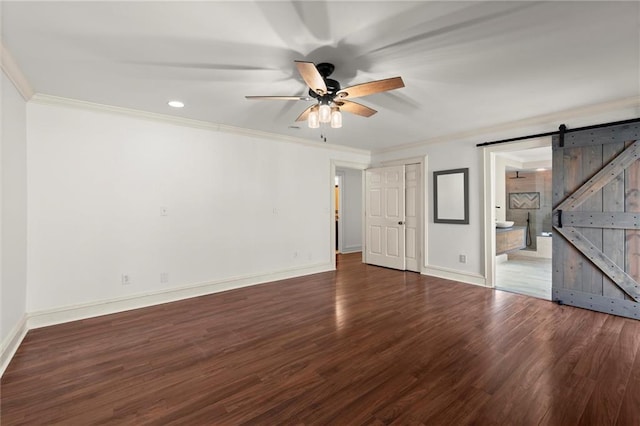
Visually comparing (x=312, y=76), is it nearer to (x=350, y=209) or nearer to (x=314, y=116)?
(x=314, y=116)

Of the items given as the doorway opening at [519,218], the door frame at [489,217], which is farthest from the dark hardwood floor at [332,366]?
the doorway opening at [519,218]

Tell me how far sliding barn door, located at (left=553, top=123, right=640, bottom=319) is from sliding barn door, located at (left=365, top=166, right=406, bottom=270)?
240cm

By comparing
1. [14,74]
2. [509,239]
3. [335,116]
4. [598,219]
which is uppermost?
[14,74]

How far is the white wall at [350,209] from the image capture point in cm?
788

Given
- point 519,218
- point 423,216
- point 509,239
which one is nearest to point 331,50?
point 423,216

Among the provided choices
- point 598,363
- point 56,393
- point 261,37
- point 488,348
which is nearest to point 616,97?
point 598,363

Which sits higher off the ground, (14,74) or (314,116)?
(14,74)

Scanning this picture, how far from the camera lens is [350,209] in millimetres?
8016

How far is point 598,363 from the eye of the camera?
2.29 metres

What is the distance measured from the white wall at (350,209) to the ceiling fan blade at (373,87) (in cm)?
529

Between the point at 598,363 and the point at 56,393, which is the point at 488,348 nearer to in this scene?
the point at 598,363

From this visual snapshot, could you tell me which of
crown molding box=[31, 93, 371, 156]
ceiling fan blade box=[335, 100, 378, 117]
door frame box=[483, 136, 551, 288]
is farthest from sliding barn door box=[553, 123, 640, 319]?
crown molding box=[31, 93, 371, 156]

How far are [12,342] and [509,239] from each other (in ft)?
25.9

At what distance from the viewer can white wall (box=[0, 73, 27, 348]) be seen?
7.63 feet
